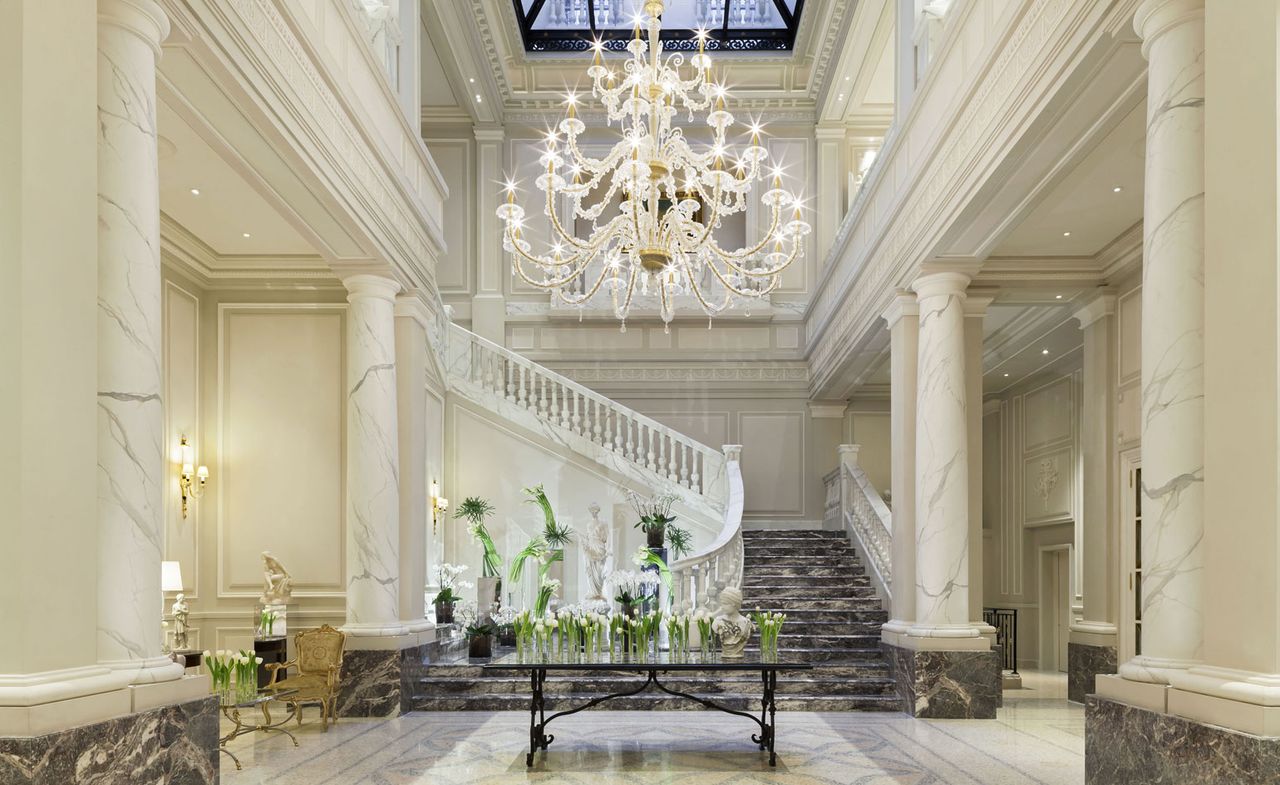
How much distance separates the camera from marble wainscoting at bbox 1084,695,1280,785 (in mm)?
3705

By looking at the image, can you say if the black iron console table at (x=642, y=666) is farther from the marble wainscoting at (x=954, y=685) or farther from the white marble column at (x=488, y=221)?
the white marble column at (x=488, y=221)

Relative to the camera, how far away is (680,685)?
33.0 feet

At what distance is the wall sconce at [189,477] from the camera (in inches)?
408

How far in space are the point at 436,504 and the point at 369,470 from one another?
3.37 m

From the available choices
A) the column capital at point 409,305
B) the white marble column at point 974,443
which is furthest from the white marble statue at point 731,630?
the column capital at point 409,305

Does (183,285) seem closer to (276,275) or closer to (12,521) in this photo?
(276,275)

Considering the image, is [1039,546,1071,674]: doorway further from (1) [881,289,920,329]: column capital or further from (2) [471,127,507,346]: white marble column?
(2) [471,127,507,346]: white marble column

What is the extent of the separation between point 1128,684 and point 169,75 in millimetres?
5554

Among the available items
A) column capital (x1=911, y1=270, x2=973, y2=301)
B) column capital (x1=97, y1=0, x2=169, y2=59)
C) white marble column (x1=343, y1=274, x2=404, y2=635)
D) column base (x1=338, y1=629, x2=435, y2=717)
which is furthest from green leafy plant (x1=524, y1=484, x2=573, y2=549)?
column capital (x1=97, y1=0, x2=169, y2=59)

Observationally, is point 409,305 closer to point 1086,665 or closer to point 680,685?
point 680,685

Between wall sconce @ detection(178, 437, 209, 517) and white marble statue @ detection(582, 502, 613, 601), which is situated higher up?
wall sconce @ detection(178, 437, 209, 517)

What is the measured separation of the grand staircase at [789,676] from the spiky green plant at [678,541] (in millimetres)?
791

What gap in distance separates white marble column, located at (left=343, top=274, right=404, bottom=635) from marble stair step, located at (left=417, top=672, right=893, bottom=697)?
3.43 feet

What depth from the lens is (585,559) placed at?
13148 mm
